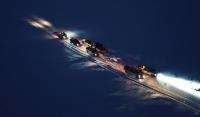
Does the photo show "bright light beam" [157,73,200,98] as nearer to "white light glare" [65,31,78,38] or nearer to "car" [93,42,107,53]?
"car" [93,42,107,53]

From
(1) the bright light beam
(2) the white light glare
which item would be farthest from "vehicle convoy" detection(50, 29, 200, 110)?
(2) the white light glare

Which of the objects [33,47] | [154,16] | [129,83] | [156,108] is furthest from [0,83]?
[154,16]

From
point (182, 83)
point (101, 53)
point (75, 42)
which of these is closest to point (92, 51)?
point (101, 53)

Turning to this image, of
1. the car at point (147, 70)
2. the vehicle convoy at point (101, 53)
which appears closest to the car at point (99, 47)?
the vehicle convoy at point (101, 53)

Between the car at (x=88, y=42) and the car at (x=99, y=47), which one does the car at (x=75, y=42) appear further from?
the car at (x=99, y=47)

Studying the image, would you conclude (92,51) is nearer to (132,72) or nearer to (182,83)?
(132,72)

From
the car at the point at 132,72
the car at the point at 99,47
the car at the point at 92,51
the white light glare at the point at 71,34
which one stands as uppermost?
the white light glare at the point at 71,34
